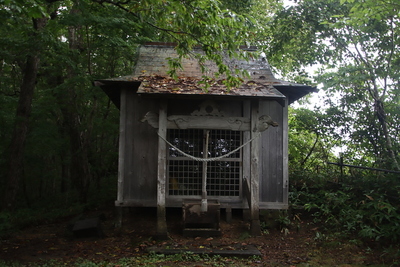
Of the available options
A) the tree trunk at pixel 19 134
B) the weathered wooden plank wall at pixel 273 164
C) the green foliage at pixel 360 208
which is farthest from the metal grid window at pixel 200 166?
the tree trunk at pixel 19 134

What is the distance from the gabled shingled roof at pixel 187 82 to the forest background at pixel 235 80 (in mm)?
833

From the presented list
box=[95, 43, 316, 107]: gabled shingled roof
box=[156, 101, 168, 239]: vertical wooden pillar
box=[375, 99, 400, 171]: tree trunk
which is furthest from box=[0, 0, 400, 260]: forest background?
box=[156, 101, 168, 239]: vertical wooden pillar

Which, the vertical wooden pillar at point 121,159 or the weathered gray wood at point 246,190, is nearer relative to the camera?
the weathered gray wood at point 246,190

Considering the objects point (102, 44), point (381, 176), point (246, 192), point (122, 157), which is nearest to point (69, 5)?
point (102, 44)

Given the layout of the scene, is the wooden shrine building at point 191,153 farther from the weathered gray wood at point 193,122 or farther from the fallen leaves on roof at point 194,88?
the weathered gray wood at point 193,122

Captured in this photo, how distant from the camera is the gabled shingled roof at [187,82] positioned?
7.59 m

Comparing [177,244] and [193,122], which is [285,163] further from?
[177,244]

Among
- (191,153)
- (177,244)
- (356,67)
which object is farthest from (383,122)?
(177,244)

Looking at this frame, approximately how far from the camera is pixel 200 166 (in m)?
9.11

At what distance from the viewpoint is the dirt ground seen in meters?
6.66

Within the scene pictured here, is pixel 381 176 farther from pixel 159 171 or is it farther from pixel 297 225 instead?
pixel 159 171

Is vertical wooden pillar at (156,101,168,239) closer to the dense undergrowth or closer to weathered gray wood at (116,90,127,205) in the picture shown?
weathered gray wood at (116,90,127,205)

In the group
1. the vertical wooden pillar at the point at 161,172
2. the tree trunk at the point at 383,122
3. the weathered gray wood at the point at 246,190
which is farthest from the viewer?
the tree trunk at the point at 383,122

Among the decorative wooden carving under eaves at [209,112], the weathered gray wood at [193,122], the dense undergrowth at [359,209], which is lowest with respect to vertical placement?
the dense undergrowth at [359,209]
